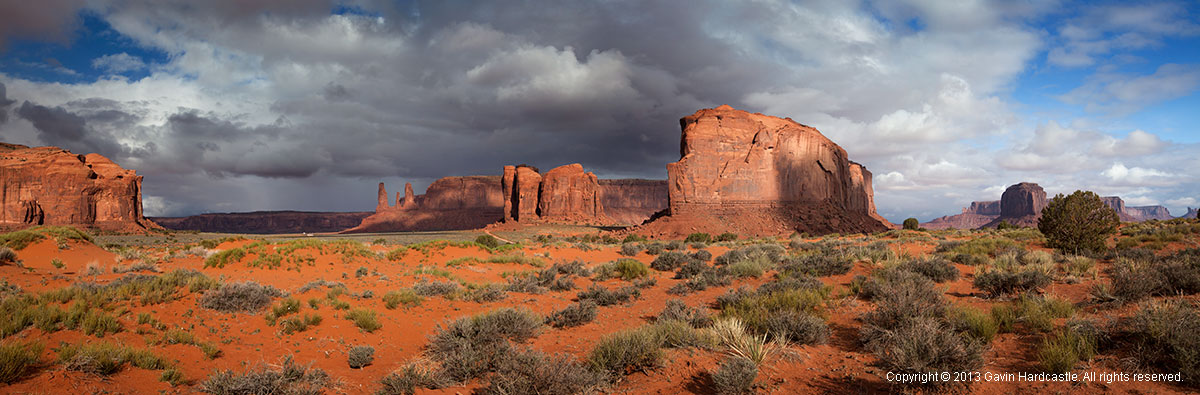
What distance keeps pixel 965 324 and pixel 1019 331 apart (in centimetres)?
60

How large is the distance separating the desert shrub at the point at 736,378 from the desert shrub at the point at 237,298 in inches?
362

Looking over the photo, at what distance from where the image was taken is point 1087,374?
4.57 meters

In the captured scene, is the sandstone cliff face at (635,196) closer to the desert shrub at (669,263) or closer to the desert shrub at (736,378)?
the desert shrub at (669,263)

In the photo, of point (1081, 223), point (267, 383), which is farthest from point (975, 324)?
point (1081, 223)

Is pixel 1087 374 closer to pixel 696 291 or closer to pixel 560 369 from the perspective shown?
pixel 560 369

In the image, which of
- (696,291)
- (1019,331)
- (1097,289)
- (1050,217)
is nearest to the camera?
(1019,331)

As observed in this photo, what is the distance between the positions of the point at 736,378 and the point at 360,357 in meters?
5.55

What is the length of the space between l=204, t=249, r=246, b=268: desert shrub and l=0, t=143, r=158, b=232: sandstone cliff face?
7251 cm

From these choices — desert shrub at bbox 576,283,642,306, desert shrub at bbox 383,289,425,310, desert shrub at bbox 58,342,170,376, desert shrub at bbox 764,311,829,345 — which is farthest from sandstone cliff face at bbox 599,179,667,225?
desert shrub at bbox 58,342,170,376

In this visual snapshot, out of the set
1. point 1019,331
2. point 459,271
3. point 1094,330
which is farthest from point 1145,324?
point 459,271

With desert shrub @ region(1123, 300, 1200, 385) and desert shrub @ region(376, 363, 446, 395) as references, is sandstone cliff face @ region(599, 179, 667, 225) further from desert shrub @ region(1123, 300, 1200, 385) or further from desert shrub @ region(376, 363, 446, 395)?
desert shrub @ region(1123, 300, 1200, 385)

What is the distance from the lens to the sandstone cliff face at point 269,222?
152 meters

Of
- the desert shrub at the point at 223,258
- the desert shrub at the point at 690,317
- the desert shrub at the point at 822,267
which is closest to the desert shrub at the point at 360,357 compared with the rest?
the desert shrub at the point at 690,317

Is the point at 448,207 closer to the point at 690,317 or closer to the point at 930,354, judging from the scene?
the point at 690,317
